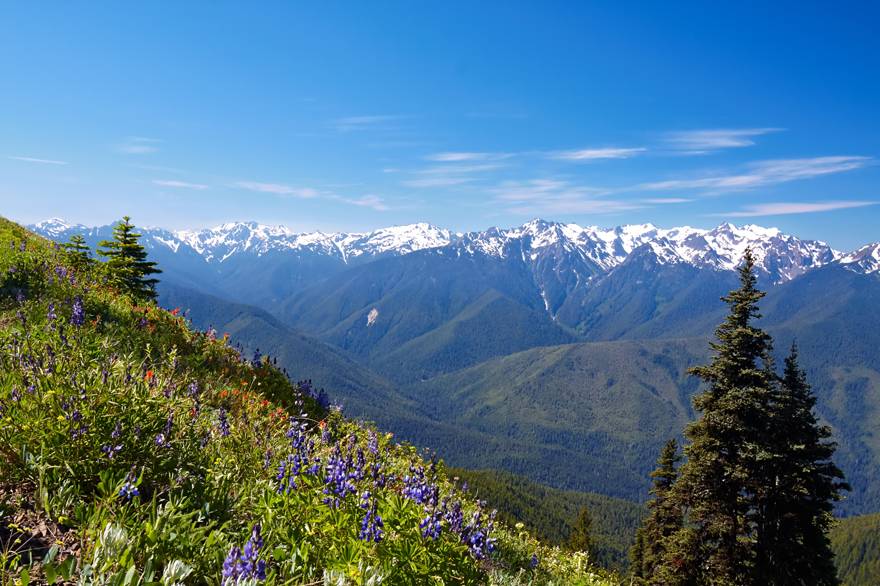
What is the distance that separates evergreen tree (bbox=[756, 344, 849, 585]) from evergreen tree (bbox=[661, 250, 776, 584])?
2.16 feet

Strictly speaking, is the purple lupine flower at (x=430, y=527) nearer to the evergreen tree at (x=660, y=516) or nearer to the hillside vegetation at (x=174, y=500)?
the hillside vegetation at (x=174, y=500)

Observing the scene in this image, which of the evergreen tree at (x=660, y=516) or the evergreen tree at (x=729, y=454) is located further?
the evergreen tree at (x=660, y=516)

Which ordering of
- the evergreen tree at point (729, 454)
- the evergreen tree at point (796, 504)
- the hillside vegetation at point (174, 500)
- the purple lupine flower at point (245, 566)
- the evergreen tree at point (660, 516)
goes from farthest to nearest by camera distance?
the evergreen tree at point (660, 516) → the evergreen tree at point (796, 504) → the evergreen tree at point (729, 454) → the hillside vegetation at point (174, 500) → the purple lupine flower at point (245, 566)

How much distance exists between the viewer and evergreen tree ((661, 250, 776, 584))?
62.2 ft

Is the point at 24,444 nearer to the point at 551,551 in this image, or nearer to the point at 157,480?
the point at 157,480

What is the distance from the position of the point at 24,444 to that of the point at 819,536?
2650 cm

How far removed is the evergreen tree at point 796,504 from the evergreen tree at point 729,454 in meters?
0.66

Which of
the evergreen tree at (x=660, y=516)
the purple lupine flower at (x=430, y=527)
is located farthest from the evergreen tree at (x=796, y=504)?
the purple lupine flower at (x=430, y=527)

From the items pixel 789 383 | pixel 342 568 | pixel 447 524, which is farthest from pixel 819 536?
pixel 342 568

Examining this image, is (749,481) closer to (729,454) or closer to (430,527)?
(729,454)

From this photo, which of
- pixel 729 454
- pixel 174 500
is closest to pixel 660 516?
pixel 729 454

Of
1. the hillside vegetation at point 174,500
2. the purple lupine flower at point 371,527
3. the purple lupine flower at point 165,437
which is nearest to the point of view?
the hillside vegetation at point 174,500

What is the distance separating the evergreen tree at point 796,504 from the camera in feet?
62.7

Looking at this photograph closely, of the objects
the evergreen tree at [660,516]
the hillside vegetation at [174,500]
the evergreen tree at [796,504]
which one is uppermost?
the hillside vegetation at [174,500]
